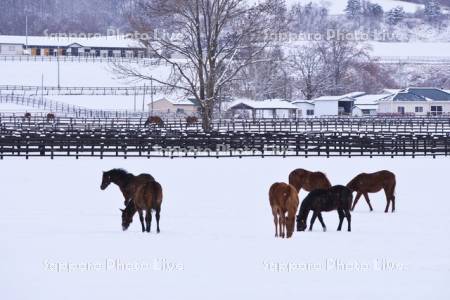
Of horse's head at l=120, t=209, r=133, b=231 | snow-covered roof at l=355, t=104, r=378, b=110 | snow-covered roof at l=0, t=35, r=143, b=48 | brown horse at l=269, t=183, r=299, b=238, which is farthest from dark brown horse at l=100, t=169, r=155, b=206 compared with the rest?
snow-covered roof at l=0, t=35, r=143, b=48

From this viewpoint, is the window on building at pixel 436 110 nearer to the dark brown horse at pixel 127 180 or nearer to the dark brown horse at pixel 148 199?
the dark brown horse at pixel 127 180

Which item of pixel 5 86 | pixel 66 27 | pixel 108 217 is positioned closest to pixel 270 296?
pixel 108 217

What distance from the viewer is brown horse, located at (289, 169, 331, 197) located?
19891 mm

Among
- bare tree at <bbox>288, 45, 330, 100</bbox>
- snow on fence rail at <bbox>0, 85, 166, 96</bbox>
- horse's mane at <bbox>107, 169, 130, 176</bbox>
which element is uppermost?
bare tree at <bbox>288, 45, 330, 100</bbox>

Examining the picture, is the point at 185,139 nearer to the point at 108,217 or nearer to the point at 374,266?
the point at 108,217

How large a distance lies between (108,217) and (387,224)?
17.7ft

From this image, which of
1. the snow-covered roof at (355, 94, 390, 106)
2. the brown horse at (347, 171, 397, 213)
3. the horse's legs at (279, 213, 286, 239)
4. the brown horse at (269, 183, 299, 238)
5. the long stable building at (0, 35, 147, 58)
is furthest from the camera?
the long stable building at (0, 35, 147, 58)

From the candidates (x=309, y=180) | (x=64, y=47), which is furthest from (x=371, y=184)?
(x=64, y=47)

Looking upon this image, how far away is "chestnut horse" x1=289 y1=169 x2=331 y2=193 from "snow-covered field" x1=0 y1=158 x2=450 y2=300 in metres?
0.91

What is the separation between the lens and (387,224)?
18.0 meters

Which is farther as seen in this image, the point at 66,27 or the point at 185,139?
the point at 66,27

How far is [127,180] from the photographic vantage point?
18125 millimetres

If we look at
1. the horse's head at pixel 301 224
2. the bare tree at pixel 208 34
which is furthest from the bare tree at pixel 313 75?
the horse's head at pixel 301 224

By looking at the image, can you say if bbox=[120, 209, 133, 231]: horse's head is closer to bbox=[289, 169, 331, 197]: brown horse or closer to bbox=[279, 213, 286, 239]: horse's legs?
bbox=[279, 213, 286, 239]: horse's legs
